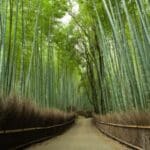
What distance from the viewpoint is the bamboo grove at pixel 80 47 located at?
7305 millimetres

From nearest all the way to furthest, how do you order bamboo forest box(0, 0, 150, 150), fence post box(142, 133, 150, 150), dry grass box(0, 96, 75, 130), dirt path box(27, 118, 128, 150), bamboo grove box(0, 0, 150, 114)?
dry grass box(0, 96, 75, 130) → fence post box(142, 133, 150, 150) → bamboo forest box(0, 0, 150, 150) → dirt path box(27, 118, 128, 150) → bamboo grove box(0, 0, 150, 114)

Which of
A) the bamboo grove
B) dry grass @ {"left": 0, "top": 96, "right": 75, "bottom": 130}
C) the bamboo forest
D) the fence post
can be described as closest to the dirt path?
the bamboo forest

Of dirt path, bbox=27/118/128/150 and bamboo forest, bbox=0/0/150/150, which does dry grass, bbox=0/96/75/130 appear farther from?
dirt path, bbox=27/118/128/150

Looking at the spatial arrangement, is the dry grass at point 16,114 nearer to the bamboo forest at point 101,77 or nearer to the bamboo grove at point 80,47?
the bamboo forest at point 101,77

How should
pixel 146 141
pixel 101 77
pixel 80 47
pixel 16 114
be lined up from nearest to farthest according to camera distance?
pixel 146 141 → pixel 16 114 → pixel 101 77 → pixel 80 47

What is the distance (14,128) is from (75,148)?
5.37 ft

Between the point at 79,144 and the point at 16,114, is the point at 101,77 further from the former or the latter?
the point at 16,114

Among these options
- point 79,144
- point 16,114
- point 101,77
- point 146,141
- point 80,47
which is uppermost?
point 80,47

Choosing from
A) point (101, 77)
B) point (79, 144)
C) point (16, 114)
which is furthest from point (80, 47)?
point (16, 114)

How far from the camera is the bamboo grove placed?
7305mm

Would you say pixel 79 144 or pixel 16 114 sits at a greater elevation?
pixel 16 114

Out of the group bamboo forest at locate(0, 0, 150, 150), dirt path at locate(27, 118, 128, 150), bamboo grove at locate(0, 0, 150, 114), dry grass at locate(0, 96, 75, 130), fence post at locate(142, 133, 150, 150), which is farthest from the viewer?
bamboo grove at locate(0, 0, 150, 114)

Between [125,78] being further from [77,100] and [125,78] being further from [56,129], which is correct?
[77,100]

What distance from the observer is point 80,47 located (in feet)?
65.5
